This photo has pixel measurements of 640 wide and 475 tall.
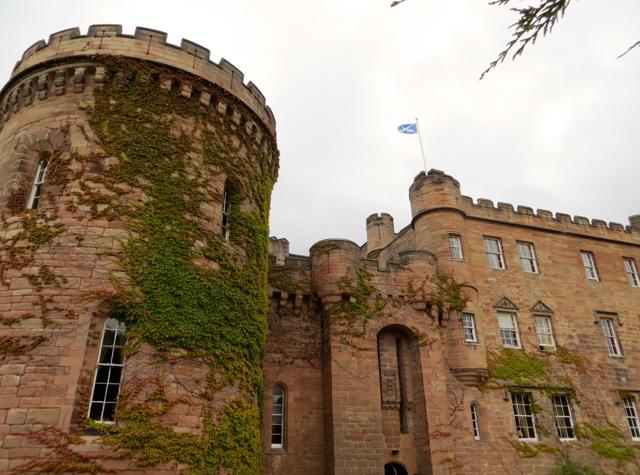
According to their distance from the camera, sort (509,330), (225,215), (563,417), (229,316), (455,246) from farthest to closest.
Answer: (455,246)
(509,330)
(563,417)
(225,215)
(229,316)

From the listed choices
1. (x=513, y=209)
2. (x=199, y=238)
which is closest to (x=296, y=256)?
(x=199, y=238)

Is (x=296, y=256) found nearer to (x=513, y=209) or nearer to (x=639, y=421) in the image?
(x=513, y=209)

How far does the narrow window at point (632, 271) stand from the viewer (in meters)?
23.8

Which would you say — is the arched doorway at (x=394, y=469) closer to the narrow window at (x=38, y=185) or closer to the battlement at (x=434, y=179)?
the battlement at (x=434, y=179)

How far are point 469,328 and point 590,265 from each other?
29.7 feet

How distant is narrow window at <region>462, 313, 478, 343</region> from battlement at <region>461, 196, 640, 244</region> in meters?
5.01

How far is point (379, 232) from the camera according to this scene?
27.0m

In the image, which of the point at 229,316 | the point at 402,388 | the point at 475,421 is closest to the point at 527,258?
the point at 475,421

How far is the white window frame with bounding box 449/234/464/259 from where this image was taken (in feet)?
64.5

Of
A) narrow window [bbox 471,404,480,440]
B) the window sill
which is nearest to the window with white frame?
the window sill

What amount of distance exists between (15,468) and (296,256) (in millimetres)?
10409

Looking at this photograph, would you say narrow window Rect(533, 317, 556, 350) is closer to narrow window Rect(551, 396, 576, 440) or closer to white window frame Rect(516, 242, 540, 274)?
narrow window Rect(551, 396, 576, 440)

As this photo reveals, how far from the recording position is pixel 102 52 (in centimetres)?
1201

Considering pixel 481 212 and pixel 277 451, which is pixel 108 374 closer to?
pixel 277 451
